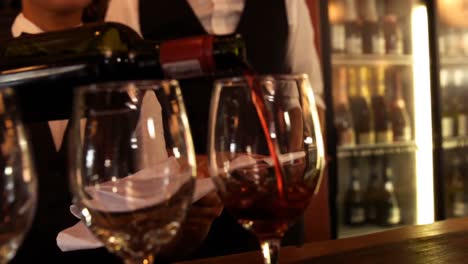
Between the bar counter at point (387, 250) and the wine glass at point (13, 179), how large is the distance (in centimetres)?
26

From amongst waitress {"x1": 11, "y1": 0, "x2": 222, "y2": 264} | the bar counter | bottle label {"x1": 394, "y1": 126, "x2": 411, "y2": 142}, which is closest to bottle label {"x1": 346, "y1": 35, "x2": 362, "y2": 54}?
bottle label {"x1": 394, "y1": 126, "x2": 411, "y2": 142}

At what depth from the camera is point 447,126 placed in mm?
2486

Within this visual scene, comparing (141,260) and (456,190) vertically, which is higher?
(141,260)

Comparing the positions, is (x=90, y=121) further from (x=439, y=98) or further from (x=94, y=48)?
(x=439, y=98)

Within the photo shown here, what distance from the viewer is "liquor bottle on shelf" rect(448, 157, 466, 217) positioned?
2.60 m

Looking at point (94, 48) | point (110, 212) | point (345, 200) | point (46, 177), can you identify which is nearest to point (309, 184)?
point (110, 212)

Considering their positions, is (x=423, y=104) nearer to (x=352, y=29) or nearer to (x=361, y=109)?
(x=361, y=109)

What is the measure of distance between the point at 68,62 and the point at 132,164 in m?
0.31

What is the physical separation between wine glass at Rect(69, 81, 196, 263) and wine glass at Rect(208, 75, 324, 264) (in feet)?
0.17

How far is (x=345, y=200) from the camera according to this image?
2373 mm

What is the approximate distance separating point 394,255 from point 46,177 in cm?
86

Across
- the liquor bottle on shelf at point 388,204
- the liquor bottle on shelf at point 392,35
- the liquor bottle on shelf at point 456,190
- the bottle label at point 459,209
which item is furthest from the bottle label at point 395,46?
the bottle label at point 459,209

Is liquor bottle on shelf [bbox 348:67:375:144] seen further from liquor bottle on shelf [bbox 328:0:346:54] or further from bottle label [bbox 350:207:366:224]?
bottle label [bbox 350:207:366:224]

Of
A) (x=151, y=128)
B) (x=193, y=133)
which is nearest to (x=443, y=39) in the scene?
(x=193, y=133)
